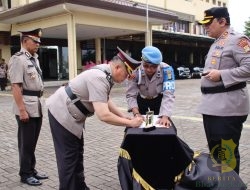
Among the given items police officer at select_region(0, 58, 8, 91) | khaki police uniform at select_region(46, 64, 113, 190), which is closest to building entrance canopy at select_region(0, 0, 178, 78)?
police officer at select_region(0, 58, 8, 91)

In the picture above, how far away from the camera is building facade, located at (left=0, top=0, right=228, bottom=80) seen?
15266mm

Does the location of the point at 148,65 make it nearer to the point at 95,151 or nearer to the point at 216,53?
the point at 216,53

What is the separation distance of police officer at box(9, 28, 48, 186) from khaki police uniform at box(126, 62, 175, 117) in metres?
1.24

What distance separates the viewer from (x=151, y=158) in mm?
3039

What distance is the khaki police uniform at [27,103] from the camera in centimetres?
394

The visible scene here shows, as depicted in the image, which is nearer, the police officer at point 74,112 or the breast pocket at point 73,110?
the police officer at point 74,112

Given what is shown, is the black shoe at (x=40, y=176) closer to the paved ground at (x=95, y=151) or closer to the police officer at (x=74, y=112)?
the paved ground at (x=95, y=151)

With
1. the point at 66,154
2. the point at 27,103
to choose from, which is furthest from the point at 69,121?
the point at 27,103

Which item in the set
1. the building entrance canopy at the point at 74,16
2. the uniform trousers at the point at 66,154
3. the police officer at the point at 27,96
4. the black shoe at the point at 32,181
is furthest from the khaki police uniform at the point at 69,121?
the building entrance canopy at the point at 74,16

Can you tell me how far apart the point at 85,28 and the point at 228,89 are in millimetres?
15446

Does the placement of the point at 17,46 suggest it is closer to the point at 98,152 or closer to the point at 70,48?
the point at 70,48

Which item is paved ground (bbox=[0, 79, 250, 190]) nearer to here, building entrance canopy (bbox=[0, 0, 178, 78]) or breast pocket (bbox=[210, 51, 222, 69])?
breast pocket (bbox=[210, 51, 222, 69])

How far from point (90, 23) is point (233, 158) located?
13.6 meters

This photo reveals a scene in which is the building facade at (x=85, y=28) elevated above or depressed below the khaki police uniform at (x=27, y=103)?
above
